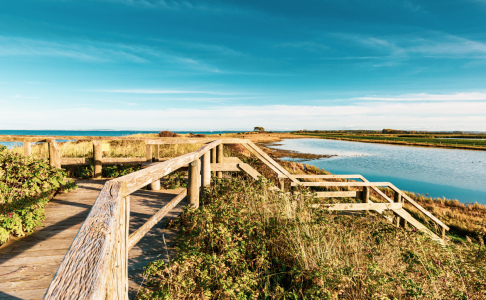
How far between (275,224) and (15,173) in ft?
16.7

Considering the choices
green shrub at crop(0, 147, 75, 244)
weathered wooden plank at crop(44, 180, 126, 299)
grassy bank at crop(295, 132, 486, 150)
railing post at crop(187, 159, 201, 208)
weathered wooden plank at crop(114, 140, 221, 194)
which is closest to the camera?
weathered wooden plank at crop(44, 180, 126, 299)

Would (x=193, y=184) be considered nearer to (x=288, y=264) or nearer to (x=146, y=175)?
(x=288, y=264)

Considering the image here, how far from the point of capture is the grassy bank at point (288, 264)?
247 cm

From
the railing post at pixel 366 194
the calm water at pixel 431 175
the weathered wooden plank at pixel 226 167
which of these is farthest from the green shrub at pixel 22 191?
the calm water at pixel 431 175

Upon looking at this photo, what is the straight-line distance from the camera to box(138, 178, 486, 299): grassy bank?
2469 millimetres

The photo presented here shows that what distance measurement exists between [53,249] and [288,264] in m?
3.30

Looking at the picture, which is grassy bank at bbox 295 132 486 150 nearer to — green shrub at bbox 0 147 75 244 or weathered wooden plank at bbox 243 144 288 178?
weathered wooden plank at bbox 243 144 288 178

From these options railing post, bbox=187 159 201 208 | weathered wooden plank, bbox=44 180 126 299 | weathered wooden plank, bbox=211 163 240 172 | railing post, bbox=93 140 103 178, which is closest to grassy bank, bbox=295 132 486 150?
weathered wooden plank, bbox=211 163 240 172

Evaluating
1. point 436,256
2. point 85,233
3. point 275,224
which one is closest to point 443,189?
point 436,256

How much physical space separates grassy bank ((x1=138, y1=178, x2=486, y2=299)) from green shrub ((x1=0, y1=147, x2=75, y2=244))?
227cm

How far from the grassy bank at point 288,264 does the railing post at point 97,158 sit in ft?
15.3

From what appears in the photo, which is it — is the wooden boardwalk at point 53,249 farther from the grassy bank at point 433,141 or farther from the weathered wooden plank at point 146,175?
the grassy bank at point 433,141

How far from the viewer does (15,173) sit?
4.58 metres

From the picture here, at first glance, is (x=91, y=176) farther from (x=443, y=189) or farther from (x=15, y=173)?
(x=443, y=189)
